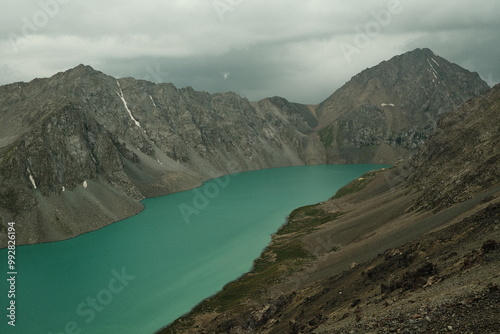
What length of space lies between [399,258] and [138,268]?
54.5m

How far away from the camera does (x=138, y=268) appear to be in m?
78.2

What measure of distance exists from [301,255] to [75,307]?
132 feet

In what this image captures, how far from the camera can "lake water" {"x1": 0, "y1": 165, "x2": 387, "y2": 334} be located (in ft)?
189

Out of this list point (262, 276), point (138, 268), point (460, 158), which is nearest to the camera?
point (262, 276)

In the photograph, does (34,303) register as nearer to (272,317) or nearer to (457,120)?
(272,317)

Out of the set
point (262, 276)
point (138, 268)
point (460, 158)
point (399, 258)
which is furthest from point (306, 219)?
point (399, 258)

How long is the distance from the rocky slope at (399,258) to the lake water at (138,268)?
18.4 feet

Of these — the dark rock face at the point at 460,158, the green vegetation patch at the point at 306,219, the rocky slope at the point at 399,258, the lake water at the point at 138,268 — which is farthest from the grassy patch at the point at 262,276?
the dark rock face at the point at 460,158

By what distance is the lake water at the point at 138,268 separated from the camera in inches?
2266

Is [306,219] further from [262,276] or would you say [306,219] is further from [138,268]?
[138,268]

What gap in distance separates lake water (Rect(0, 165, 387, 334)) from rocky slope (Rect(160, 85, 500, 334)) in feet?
18.4

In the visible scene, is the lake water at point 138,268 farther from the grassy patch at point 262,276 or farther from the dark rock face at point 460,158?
the dark rock face at point 460,158

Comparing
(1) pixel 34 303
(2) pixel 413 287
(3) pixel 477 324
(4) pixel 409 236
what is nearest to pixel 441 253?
(2) pixel 413 287

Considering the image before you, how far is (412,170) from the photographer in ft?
364
